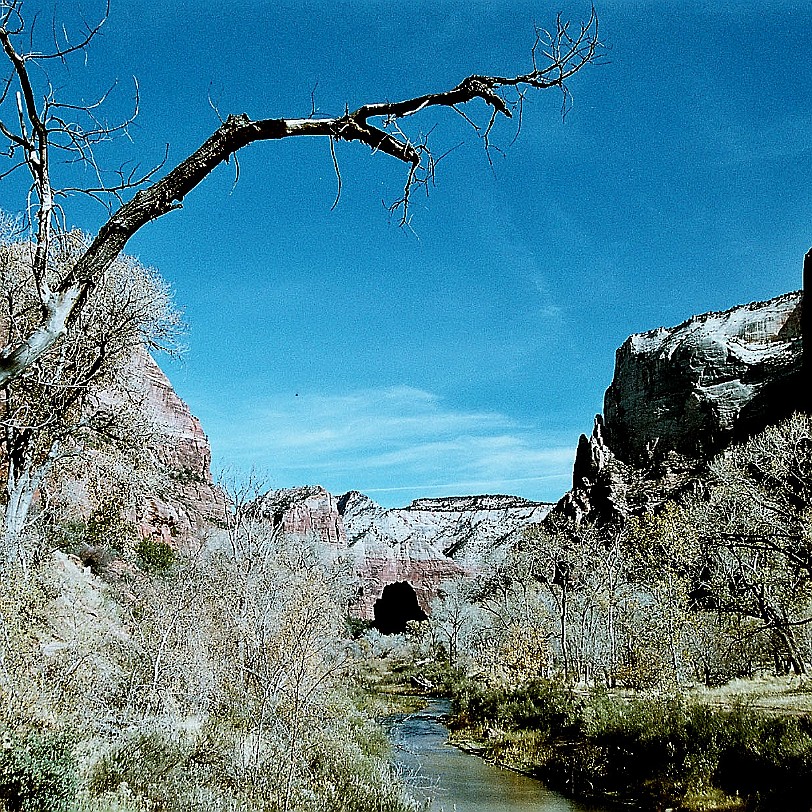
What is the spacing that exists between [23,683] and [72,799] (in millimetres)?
4727

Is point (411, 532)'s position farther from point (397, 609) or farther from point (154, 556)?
point (154, 556)

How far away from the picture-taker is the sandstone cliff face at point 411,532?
341 feet

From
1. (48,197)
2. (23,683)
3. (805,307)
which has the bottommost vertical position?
(23,683)

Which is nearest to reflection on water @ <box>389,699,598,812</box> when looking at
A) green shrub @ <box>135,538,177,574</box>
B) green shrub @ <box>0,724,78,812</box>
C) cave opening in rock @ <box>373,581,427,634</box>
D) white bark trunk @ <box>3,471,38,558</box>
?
green shrub @ <box>0,724,78,812</box>

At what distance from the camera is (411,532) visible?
558ft

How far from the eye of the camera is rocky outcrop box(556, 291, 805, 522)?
3103 inches

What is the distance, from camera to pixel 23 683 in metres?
11.4

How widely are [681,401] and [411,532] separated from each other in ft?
296

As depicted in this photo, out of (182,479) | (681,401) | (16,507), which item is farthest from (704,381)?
(16,507)

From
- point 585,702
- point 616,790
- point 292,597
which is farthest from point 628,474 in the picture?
point 292,597

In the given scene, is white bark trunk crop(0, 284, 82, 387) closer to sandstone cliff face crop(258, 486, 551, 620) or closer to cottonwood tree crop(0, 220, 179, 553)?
cottonwood tree crop(0, 220, 179, 553)

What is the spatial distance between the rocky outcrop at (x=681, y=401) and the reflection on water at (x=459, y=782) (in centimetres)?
4901

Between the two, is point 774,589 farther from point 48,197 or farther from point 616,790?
point 48,197

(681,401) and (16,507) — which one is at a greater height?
(681,401)
